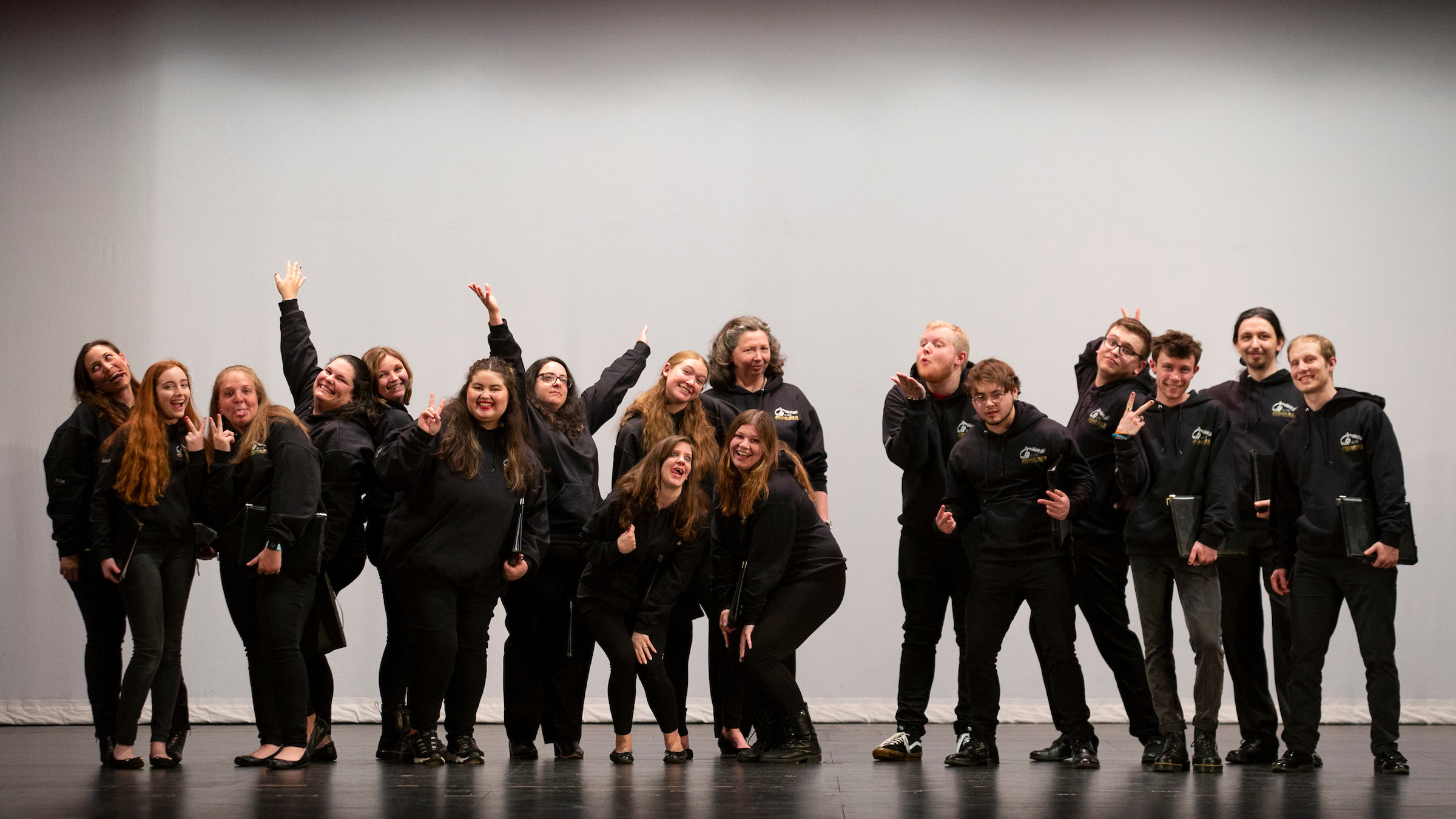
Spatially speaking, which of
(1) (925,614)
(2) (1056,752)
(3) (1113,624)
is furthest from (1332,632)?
(1) (925,614)

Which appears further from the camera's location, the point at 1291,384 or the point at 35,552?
the point at 35,552

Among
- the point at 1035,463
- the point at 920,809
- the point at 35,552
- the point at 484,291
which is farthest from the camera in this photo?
the point at 35,552

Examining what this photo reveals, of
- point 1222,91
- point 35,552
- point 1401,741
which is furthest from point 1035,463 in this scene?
point 35,552

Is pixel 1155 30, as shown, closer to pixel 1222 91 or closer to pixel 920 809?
pixel 1222 91

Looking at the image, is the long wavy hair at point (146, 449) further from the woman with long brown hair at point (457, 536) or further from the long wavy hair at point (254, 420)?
the woman with long brown hair at point (457, 536)

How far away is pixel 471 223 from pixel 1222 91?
3587 millimetres

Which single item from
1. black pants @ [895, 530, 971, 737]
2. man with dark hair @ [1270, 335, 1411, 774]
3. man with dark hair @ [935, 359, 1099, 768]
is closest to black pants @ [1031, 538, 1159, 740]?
man with dark hair @ [935, 359, 1099, 768]

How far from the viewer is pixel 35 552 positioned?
5.92 metres

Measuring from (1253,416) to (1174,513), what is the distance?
62 cm

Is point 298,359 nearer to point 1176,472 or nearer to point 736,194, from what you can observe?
point 736,194

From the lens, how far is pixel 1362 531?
3.80 m

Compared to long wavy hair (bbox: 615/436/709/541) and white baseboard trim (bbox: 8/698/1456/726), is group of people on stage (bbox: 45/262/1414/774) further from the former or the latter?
white baseboard trim (bbox: 8/698/1456/726)

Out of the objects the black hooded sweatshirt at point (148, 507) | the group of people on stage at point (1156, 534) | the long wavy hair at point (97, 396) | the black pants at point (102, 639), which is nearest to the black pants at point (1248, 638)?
the group of people on stage at point (1156, 534)

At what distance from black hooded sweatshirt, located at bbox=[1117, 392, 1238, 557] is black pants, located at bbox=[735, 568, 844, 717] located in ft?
3.13
